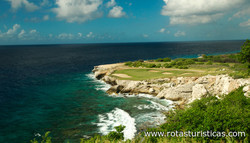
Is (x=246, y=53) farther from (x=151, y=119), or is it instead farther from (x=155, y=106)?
(x=151, y=119)

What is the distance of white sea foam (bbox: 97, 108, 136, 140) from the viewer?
2058 cm

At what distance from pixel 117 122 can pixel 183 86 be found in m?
16.3

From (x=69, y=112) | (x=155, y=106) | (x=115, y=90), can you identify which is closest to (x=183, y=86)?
(x=155, y=106)

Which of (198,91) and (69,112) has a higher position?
(198,91)

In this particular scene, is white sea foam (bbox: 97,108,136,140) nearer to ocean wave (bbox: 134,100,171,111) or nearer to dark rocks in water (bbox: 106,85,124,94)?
ocean wave (bbox: 134,100,171,111)

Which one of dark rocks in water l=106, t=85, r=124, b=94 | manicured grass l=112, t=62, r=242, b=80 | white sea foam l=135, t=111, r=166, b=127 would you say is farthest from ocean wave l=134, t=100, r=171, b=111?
manicured grass l=112, t=62, r=242, b=80

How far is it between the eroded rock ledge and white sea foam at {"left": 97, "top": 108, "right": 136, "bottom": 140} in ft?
33.0

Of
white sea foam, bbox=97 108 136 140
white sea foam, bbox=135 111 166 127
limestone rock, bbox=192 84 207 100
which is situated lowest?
white sea foam, bbox=97 108 136 140

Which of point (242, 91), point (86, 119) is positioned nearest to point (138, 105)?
point (86, 119)

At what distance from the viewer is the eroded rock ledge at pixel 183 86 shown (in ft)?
93.3

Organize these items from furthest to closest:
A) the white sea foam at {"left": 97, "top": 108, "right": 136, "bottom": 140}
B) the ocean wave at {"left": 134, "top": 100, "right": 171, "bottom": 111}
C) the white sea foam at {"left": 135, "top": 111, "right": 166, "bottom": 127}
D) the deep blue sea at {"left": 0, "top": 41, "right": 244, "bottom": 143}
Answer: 1. the ocean wave at {"left": 134, "top": 100, "right": 171, "bottom": 111}
2. the white sea foam at {"left": 135, "top": 111, "right": 166, "bottom": 127}
3. the deep blue sea at {"left": 0, "top": 41, "right": 244, "bottom": 143}
4. the white sea foam at {"left": 97, "top": 108, "right": 136, "bottom": 140}

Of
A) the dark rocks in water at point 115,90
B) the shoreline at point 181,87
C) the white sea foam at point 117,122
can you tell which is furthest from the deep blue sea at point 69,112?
the shoreline at point 181,87

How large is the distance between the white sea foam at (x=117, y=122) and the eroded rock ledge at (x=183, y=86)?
33.0 ft

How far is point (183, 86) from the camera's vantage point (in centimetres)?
3231
